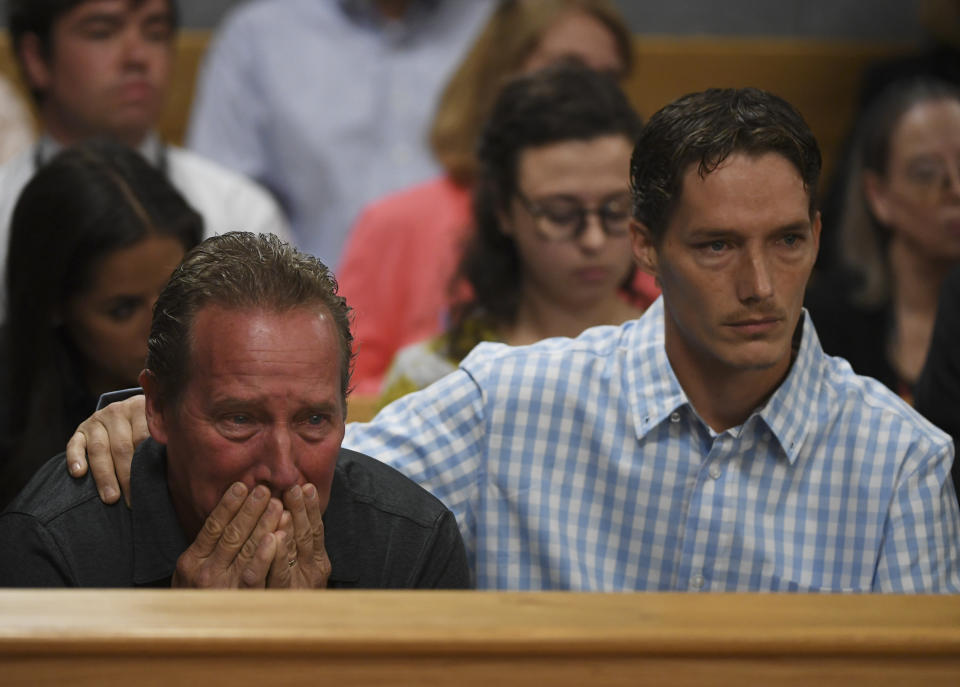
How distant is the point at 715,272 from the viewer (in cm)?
138

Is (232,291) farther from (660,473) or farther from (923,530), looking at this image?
(923,530)

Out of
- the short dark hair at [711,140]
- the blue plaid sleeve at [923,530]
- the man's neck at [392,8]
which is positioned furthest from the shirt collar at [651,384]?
the man's neck at [392,8]

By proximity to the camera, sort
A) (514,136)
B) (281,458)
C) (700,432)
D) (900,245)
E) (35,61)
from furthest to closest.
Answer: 1. (35,61)
2. (900,245)
3. (514,136)
4. (700,432)
5. (281,458)

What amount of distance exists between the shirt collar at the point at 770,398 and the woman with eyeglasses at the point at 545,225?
46 cm

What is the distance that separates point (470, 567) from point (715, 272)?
421 mm

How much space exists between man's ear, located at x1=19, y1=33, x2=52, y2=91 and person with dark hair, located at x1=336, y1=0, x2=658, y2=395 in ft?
1.99

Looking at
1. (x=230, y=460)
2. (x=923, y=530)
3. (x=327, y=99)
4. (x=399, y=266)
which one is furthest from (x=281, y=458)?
(x=327, y=99)

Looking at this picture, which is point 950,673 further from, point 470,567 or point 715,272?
point 470,567

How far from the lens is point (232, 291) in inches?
49.4

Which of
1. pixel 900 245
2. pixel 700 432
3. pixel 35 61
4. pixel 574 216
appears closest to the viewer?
pixel 700 432

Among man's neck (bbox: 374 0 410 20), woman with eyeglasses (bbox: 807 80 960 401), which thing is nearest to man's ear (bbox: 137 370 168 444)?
woman with eyeglasses (bbox: 807 80 960 401)

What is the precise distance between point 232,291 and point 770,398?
1.82 ft

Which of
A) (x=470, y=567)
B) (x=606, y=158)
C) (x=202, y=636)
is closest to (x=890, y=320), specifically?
(x=606, y=158)

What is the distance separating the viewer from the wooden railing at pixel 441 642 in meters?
0.99
